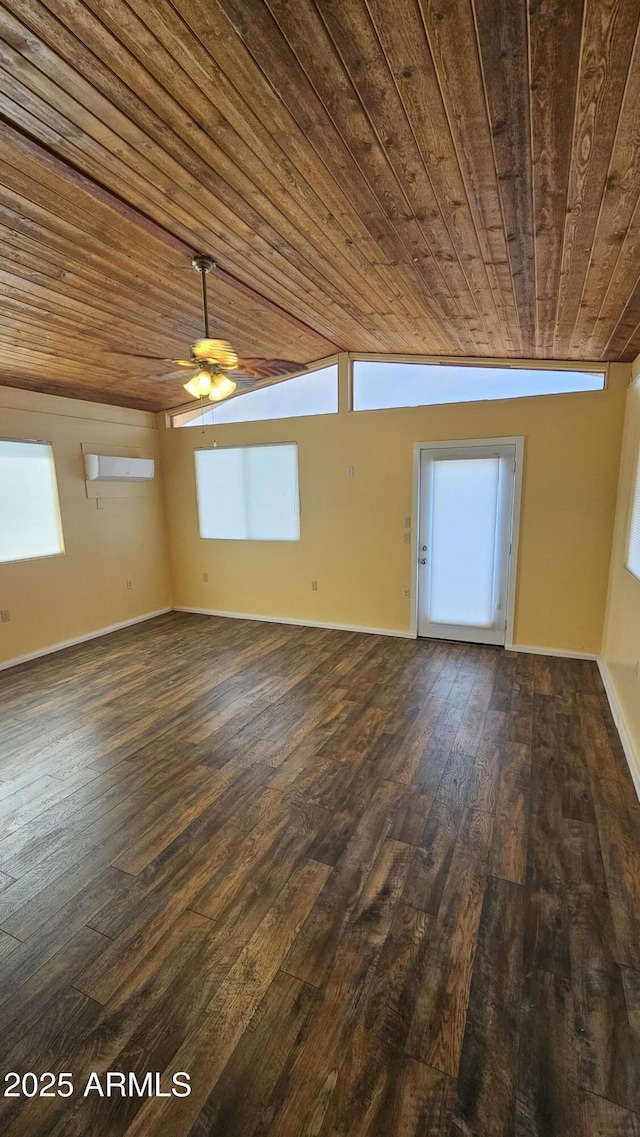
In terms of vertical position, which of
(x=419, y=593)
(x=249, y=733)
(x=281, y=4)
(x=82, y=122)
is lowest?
(x=249, y=733)

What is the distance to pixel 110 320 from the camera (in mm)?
3355

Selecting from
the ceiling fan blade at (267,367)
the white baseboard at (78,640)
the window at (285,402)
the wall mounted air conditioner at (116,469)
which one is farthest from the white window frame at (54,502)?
the ceiling fan blade at (267,367)

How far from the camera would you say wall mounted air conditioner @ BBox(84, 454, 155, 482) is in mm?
4992

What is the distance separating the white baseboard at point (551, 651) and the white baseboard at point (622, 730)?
19 centimetres

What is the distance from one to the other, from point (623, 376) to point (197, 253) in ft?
11.5

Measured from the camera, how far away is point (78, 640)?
5098 millimetres

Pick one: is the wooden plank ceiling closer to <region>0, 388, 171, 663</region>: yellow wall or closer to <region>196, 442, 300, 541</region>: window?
<region>0, 388, 171, 663</region>: yellow wall

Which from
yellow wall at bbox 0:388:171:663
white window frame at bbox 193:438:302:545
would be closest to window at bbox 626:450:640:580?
white window frame at bbox 193:438:302:545

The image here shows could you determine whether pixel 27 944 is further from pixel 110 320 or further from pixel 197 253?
pixel 110 320

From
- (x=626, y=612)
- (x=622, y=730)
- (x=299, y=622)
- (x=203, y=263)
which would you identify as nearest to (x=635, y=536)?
(x=626, y=612)

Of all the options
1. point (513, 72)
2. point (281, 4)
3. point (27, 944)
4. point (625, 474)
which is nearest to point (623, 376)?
point (625, 474)

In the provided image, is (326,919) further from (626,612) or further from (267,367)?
(267,367)

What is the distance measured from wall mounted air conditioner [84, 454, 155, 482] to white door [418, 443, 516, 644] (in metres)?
3.41

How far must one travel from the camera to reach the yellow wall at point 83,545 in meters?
4.48
